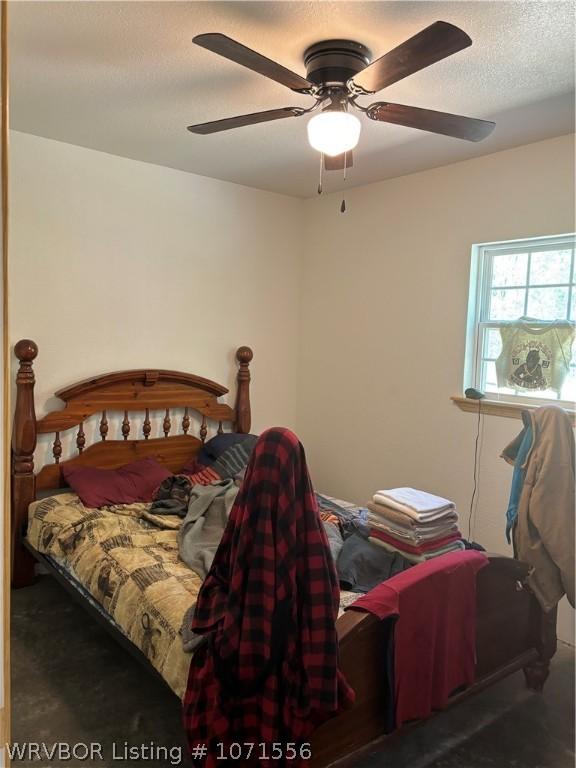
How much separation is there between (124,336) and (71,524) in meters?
1.27

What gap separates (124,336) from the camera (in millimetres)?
3586

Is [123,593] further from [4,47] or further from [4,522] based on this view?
[4,47]

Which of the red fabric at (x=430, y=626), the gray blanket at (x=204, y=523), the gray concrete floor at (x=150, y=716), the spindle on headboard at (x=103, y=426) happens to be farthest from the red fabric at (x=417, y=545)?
the spindle on headboard at (x=103, y=426)

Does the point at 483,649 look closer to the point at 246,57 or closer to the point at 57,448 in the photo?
the point at 246,57

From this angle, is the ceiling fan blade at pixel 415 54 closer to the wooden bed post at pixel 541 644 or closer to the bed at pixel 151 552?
the bed at pixel 151 552

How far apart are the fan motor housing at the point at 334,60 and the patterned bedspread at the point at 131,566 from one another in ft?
6.18

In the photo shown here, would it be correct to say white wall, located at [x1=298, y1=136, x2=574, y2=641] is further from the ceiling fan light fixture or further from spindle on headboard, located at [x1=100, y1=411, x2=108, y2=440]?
spindle on headboard, located at [x1=100, y1=411, x2=108, y2=440]

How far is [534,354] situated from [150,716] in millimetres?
2498

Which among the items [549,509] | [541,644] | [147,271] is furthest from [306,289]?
Answer: [541,644]

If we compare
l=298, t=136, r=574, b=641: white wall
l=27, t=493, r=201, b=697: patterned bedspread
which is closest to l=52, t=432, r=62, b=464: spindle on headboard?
l=27, t=493, r=201, b=697: patterned bedspread

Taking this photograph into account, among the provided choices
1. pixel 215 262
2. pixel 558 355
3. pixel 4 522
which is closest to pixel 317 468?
pixel 215 262

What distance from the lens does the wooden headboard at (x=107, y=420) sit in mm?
3100

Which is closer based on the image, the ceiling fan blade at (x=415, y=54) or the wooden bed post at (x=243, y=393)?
the ceiling fan blade at (x=415, y=54)

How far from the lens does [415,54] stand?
162 cm
